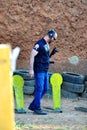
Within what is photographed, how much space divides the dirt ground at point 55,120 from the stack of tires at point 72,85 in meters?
0.89

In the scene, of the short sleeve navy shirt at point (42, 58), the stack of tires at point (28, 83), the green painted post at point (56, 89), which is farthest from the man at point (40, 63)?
the stack of tires at point (28, 83)

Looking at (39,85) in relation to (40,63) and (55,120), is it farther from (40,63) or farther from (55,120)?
(55,120)

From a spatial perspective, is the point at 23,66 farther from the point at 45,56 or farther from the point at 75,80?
the point at 45,56

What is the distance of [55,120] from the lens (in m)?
9.29

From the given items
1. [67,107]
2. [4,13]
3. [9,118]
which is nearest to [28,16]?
[4,13]

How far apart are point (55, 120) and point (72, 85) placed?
12.2ft

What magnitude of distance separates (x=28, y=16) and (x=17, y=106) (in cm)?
345

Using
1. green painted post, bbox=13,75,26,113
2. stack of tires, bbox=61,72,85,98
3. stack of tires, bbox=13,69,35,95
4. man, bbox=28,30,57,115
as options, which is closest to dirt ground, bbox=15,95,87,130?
green painted post, bbox=13,75,26,113

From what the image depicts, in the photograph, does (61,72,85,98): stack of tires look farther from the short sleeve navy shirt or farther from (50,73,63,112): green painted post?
the short sleeve navy shirt

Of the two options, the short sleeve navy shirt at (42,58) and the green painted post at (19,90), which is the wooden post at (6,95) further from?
the green painted post at (19,90)

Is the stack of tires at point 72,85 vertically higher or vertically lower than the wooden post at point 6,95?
lower

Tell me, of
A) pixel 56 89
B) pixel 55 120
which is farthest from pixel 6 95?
pixel 56 89

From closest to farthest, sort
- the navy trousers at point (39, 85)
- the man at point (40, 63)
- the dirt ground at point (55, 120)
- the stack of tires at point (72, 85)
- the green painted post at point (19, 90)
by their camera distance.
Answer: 1. the dirt ground at point (55, 120)
2. the man at point (40, 63)
3. the navy trousers at point (39, 85)
4. the green painted post at point (19, 90)
5. the stack of tires at point (72, 85)

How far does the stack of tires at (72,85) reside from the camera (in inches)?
506
